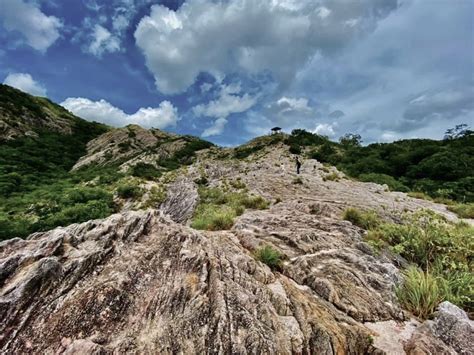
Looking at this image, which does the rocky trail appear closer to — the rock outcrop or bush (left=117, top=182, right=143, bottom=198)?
the rock outcrop

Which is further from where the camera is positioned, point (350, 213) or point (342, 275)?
point (350, 213)

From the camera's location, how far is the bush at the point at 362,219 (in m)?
11.4

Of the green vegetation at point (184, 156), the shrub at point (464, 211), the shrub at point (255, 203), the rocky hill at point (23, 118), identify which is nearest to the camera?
the shrub at point (255, 203)

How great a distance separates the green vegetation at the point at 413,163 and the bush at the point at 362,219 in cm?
1325

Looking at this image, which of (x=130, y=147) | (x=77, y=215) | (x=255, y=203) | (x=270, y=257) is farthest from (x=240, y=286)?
(x=130, y=147)

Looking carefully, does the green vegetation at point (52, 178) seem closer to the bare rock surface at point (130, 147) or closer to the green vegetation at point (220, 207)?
the bare rock surface at point (130, 147)

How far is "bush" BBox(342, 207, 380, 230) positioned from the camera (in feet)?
37.5

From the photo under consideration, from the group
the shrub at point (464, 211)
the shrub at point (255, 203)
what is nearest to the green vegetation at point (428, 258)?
the shrub at point (464, 211)

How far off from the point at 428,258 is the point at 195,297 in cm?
746

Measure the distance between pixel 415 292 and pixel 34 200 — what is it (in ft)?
90.5

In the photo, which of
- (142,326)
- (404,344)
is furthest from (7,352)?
(404,344)

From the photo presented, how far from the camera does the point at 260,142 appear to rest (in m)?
46.8

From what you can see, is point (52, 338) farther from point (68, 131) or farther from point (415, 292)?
point (68, 131)

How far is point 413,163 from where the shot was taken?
110ft
